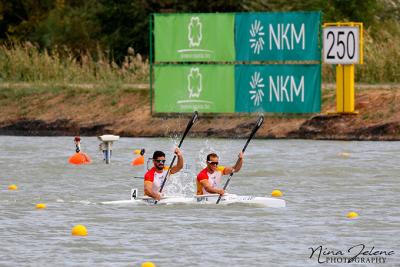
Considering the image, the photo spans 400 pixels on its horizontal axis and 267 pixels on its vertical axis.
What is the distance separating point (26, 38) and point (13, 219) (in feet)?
123

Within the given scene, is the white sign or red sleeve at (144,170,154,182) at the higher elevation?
the white sign

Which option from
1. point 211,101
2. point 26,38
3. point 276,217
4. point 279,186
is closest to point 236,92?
point 211,101

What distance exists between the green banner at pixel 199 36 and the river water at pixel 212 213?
3397mm

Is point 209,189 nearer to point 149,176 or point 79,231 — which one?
point 149,176

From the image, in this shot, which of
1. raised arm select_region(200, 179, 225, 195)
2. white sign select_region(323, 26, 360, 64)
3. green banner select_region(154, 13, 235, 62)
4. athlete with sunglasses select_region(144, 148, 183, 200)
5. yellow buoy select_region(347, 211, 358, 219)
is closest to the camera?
yellow buoy select_region(347, 211, 358, 219)

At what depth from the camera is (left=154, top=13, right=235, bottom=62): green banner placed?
40.3 m

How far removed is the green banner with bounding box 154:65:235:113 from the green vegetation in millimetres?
5429

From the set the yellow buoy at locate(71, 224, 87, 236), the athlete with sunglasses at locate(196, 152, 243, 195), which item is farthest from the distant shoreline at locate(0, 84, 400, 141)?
the yellow buoy at locate(71, 224, 87, 236)

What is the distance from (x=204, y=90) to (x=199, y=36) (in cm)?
146

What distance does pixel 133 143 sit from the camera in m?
39.7

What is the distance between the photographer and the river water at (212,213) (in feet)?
68.8

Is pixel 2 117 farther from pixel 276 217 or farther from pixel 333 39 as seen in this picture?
pixel 276 217

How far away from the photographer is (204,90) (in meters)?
40.4

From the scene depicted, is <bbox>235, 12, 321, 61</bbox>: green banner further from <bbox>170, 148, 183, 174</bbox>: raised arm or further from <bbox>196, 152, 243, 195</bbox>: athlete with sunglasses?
<bbox>170, 148, 183, 174</bbox>: raised arm
